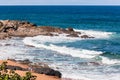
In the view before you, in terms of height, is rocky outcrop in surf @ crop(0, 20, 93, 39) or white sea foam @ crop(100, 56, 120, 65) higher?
white sea foam @ crop(100, 56, 120, 65)

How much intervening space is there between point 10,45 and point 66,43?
28.7 feet

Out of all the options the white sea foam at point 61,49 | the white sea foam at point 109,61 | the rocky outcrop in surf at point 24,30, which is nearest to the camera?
the white sea foam at point 109,61

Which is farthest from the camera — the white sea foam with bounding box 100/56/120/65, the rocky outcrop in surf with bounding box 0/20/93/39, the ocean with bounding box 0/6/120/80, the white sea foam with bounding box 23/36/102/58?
the rocky outcrop in surf with bounding box 0/20/93/39

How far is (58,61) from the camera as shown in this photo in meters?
41.6

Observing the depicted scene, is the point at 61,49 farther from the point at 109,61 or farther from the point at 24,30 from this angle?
the point at 24,30

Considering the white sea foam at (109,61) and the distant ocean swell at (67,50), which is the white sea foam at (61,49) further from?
the white sea foam at (109,61)

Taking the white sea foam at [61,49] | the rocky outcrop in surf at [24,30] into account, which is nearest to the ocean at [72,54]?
the white sea foam at [61,49]

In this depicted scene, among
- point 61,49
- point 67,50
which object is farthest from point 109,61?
point 61,49

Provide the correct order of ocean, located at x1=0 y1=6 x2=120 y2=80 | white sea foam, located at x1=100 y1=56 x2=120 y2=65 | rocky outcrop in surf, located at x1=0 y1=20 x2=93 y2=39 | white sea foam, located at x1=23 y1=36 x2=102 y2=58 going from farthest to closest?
1. rocky outcrop in surf, located at x1=0 y1=20 x2=93 y2=39
2. white sea foam, located at x1=23 y1=36 x2=102 y2=58
3. white sea foam, located at x1=100 y1=56 x2=120 y2=65
4. ocean, located at x1=0 y1=6 x2=120 y2=80

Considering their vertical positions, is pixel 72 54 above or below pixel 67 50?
above

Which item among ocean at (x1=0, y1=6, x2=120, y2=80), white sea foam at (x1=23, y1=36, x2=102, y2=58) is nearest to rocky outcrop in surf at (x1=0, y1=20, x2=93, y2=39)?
ocean at (x1=0, y1=6, x2=120, y2=80)

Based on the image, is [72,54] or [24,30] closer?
[72,54]

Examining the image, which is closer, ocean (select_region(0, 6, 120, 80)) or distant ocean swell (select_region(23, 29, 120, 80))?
ocean (select_region(0, 6, 120, 80))

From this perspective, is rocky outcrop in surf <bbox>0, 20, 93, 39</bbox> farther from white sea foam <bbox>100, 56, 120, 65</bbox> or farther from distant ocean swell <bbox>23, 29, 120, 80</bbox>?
white sea foam <bbox>100, 56, 120, 65</bbox>
